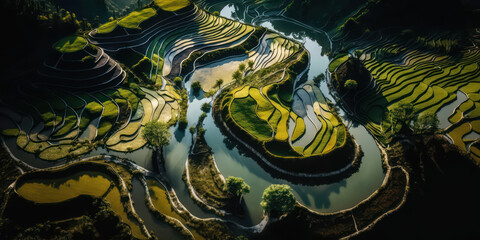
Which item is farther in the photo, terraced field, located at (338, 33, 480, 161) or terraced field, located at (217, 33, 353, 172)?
terraced field, located at (338, 33, 480, 161)

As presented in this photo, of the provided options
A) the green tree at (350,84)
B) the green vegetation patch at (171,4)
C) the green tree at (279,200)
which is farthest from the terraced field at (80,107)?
the green tree at (350,84)

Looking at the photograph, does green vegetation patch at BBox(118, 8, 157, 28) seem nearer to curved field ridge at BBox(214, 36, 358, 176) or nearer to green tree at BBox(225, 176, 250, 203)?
curved field ridge at BBox(214, 36, 358, 176)

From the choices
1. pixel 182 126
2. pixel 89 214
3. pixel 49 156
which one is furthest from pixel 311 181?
pixel 49 156

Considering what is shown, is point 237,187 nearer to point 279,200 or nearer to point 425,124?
point 279,200

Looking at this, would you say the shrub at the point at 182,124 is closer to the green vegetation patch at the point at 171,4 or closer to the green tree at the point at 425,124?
the green tree at the point at 425,124

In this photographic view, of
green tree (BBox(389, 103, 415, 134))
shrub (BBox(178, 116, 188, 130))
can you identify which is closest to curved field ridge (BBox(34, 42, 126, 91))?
shrub (BBox(178, 116, 188, 130))

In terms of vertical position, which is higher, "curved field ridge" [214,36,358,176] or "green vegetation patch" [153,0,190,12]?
"green vegetation patch" [153,0,190,12]

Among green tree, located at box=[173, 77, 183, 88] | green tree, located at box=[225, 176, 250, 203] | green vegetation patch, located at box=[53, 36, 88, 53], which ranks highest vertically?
green vegetation patch, located at box=[53, 36, 88, 53]
